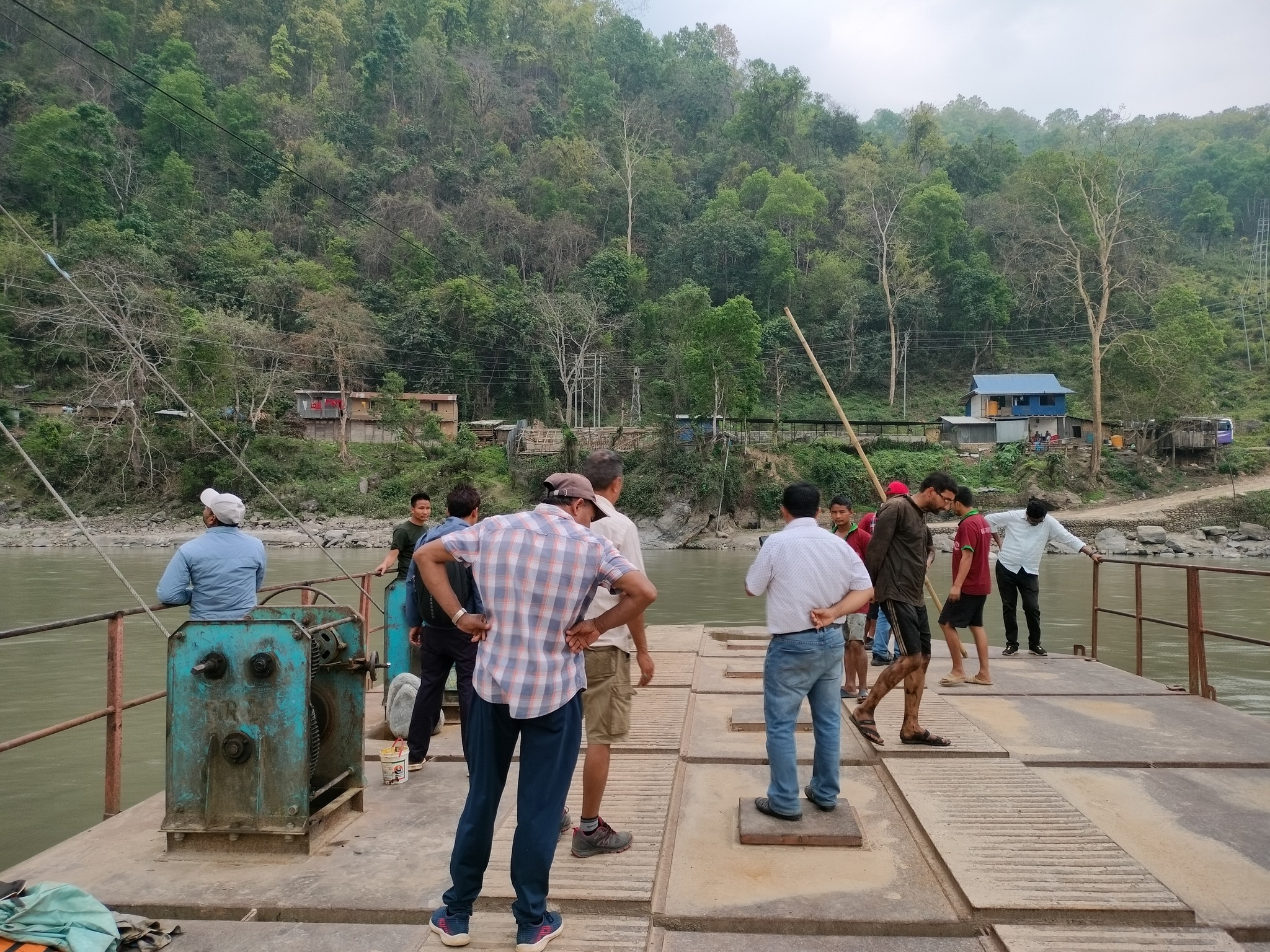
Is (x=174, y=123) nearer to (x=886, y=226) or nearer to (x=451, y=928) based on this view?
(x=886, y=226)

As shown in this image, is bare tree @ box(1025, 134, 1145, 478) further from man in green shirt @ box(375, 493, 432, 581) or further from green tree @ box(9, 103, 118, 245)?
green tree @ box(9, 103, 118, 245)

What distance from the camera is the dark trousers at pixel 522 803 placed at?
8.83 feet

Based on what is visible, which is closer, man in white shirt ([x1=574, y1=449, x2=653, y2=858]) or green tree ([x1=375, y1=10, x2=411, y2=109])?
man in white shirt ([x1=574, y1=449, x2=653, y2=858])

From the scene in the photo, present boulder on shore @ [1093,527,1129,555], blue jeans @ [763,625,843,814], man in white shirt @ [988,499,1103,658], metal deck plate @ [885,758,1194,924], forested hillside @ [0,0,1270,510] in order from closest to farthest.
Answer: metal deck plate @ [885,758,1194,924], blue jeans @ [763,625,843,814], man in white shirt @ [988,499,1103,658], boulder on shore @ [1093,527,1129,555], forested hillside @ [0,0,1270,510]

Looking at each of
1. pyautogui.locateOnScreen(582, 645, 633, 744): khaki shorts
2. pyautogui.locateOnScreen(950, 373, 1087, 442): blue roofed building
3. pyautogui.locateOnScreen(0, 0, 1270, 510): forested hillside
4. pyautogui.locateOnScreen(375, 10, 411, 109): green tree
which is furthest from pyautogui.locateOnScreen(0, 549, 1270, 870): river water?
pyautogui.locateOnScreen(375, 10, 411, 109): green tree

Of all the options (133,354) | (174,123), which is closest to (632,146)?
(174,123)

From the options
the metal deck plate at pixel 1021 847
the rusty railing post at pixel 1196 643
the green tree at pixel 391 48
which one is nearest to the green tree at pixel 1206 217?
the green tree at pixel 391 48

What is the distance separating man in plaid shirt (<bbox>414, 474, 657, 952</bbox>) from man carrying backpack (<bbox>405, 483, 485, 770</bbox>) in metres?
1.50

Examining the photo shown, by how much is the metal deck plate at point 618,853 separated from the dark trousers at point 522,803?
0.43m

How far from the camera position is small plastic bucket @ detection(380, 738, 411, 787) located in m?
4.45

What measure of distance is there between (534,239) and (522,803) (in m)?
64.9

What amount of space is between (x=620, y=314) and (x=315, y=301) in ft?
66.0

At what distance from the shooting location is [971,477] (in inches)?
1631

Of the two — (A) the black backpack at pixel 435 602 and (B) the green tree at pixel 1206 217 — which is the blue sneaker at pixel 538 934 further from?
(B) the green tree at pixel 1206 217
